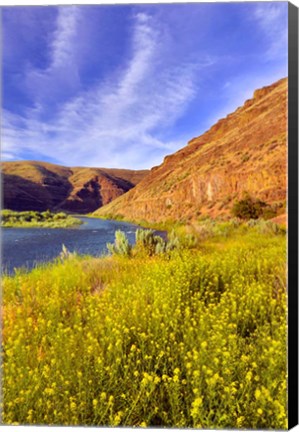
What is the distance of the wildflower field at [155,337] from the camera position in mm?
3398

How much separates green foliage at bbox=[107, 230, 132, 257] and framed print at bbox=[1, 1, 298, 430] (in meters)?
0.01

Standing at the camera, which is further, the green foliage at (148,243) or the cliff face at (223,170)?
the green foliage at (148,243)

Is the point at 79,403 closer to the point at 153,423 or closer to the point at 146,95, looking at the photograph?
the point at 153,423

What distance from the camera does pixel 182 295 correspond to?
3760 mm

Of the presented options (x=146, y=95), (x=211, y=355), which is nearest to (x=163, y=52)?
(x=146, y=95)

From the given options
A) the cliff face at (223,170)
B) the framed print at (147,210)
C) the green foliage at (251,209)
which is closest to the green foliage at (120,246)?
the framed print at (147,210)

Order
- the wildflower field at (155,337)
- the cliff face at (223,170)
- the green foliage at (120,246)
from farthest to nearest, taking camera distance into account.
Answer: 1. the green foliage at (120,246)
2. the cliff face at (223,170)
3. the wildflower field at (155,337)

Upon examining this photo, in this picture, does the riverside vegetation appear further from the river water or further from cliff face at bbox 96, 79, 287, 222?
cliff face at bbox 96, 79, 287, 222

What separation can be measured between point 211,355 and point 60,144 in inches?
79.9

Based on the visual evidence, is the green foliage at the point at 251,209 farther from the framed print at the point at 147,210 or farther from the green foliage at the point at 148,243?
the green foliage at the point at 148,243

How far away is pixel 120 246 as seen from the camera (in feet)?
12.3

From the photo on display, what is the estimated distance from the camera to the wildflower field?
3.40 m

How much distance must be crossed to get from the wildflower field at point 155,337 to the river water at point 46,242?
0.32 ft

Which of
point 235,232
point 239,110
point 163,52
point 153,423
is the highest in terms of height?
point 163,52
